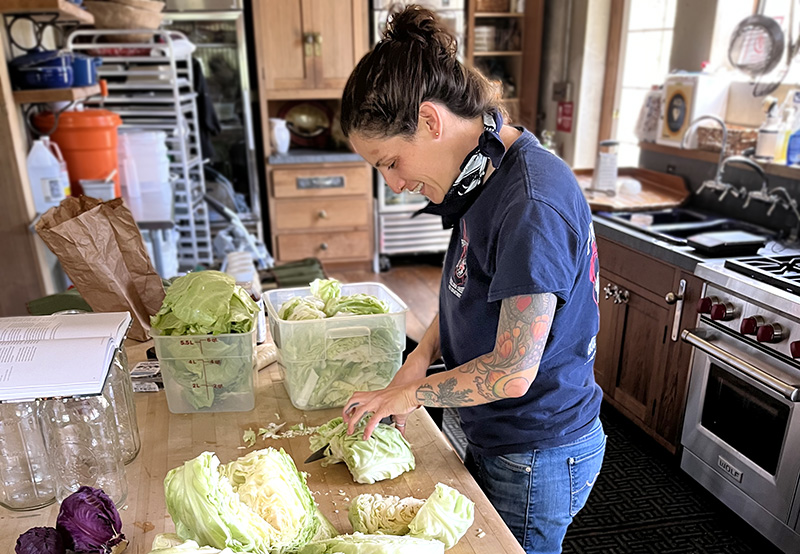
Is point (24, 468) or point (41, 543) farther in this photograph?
point (24, 468)

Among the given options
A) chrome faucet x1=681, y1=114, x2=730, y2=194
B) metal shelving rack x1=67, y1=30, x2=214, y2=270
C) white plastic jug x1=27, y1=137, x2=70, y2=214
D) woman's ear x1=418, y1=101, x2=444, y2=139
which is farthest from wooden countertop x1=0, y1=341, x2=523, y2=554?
metal shelving rack x1=67, y1=30, x2=214, y2=270

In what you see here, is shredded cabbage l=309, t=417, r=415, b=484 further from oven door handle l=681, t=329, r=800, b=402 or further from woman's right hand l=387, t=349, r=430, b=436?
oven door handle l=681, t=329, r=800, b=402

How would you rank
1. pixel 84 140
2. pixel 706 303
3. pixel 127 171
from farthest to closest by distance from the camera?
pixel 127 171, pixel 84 140, pixel 706 303

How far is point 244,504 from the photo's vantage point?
94 centimetres

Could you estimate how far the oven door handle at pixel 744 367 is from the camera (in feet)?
6.24

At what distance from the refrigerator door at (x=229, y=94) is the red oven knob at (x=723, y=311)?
126 inches

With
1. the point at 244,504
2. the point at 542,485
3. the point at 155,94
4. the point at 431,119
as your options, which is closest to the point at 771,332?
the point at 542,485

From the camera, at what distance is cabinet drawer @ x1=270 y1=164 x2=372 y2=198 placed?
4684mm

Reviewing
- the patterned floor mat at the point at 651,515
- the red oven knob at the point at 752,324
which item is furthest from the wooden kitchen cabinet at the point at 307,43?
the red oven knob at the point at 752,324

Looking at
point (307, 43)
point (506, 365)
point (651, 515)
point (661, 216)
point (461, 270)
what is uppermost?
point (307, 43)

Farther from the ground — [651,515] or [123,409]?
[123,409]

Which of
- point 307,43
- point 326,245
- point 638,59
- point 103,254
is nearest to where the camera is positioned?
point 103,254

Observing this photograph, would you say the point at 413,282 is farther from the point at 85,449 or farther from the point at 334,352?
the point at 85,449

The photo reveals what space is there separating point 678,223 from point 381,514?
8.66ft
